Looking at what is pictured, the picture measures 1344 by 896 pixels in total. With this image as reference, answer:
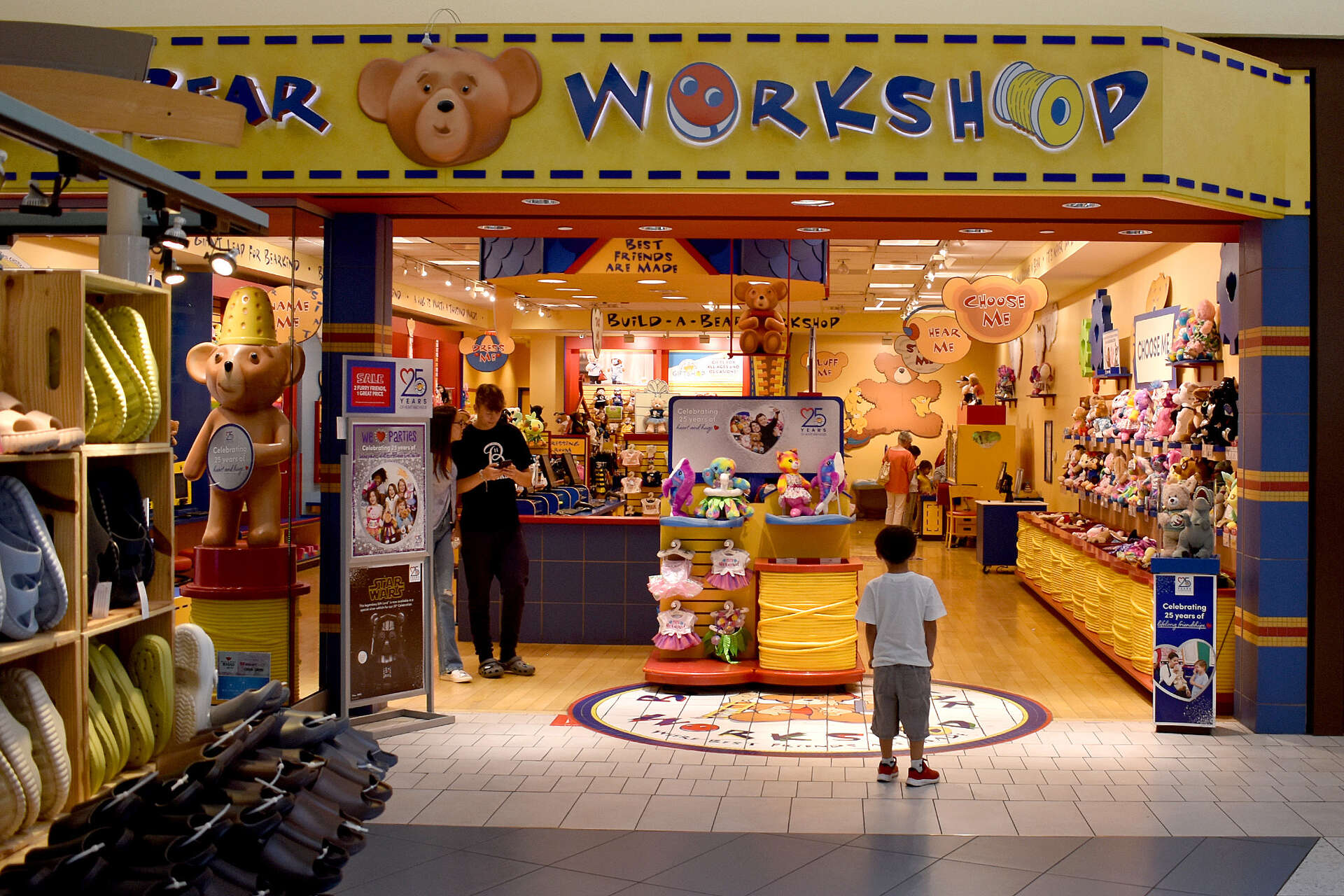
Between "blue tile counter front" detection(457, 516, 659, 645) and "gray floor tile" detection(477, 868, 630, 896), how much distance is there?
4207mm

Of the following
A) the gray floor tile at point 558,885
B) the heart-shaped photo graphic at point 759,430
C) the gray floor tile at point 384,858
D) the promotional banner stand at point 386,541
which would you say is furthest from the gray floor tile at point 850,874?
the heart-shaped photo graphic at point 759,430

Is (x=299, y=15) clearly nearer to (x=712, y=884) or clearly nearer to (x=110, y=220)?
(x=110, y=220)

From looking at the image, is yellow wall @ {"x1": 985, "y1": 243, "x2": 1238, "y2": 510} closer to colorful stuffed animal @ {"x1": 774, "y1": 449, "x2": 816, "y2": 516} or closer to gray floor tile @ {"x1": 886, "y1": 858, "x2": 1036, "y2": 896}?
colorful stuffed animal @ {"x1": 774, "y1": 449, "x2": 816, "y2": 516}

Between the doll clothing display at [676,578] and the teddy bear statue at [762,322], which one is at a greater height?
the teddy bear statue at [762,322]

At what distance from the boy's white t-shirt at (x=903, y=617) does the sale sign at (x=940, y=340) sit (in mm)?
7822

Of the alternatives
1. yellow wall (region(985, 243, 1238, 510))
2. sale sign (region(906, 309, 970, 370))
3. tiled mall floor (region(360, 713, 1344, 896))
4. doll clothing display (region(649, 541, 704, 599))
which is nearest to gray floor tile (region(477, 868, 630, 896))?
tiled mall floor (region(360, 713, 1344, 896))

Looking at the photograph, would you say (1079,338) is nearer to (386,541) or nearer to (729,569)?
(729,569)

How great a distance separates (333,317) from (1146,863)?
14.6ft

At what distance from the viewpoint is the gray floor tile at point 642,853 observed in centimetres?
405

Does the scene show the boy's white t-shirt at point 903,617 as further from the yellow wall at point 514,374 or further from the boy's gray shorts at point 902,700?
the yellow wall at point 514,374

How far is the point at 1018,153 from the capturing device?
5.50 metres

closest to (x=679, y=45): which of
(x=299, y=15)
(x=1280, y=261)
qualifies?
(x=299, y=15)

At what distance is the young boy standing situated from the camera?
4.97 m

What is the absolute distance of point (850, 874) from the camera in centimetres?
400
